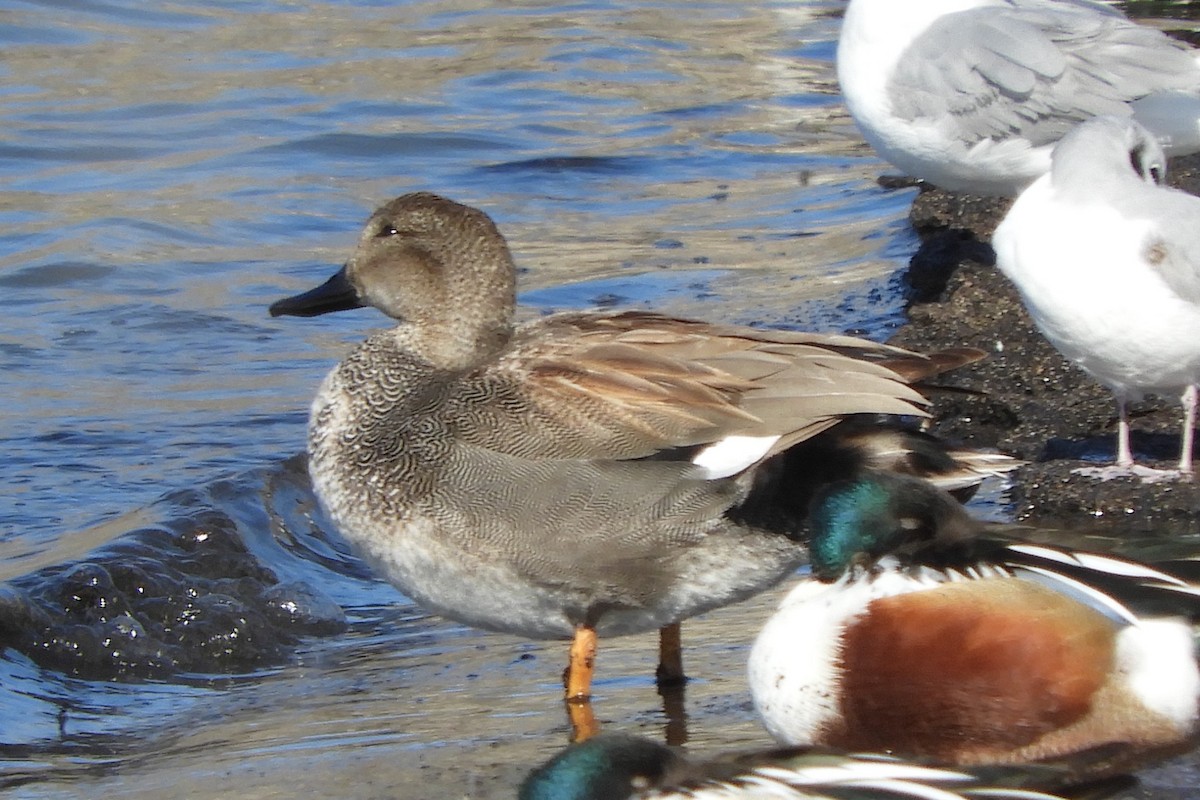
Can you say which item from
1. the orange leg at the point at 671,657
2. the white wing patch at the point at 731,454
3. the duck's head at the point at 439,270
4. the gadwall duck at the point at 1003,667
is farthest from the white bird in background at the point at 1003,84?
the gadwall duck at the point at 1003,667

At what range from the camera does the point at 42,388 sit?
23.1 feet

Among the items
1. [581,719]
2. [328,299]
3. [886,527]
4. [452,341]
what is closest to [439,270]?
[452,341]

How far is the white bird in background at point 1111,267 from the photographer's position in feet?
15.9

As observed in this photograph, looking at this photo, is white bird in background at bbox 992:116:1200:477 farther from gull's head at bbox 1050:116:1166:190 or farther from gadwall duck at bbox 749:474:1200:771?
gadwall duck at bbox 749:474:1200:771

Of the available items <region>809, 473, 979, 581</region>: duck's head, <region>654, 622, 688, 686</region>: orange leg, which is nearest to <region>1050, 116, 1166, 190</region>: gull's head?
<region>654, 622, 688, 686</region>: orange leg

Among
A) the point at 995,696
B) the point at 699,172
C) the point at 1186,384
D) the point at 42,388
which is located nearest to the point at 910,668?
the point at 995,696

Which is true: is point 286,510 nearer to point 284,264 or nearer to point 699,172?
point 284,264

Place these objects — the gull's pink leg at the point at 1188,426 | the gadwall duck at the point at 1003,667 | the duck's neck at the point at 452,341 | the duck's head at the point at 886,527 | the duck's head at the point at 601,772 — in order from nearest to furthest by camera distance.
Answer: the duck's head at the point at 601,772, the gadwall duck at the point at 1003,667, the duck's head at the point at 886,527, the duck's neck at the point at 452,341, the gull's pink leg at the point at 1188,426

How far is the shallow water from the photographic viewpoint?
14.1 feet

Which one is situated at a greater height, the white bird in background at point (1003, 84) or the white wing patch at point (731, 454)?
the white bird in background at point (1003, 84)

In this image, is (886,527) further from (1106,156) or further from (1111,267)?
(1106,156)

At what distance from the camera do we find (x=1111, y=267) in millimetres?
4855

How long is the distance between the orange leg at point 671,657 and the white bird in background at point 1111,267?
141 cm

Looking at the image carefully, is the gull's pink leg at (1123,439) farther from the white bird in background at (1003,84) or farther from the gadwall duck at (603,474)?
the white bird in background at (1003,84)
